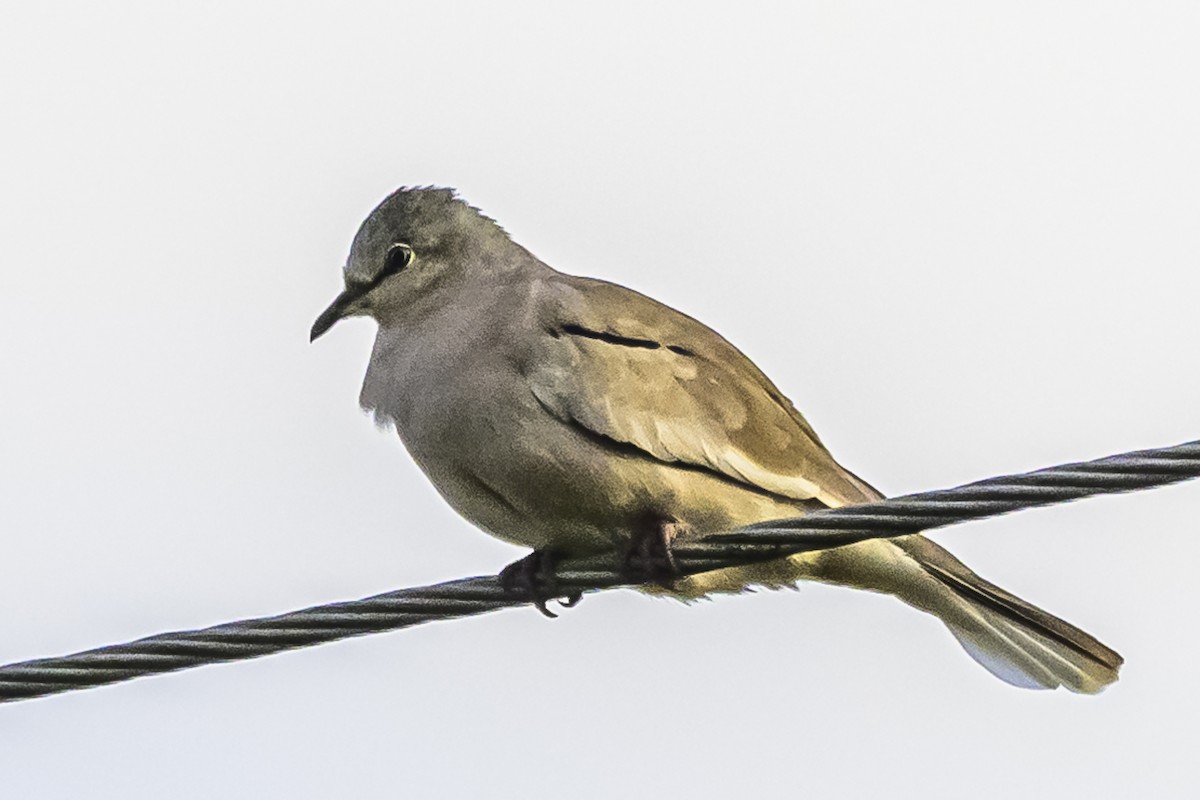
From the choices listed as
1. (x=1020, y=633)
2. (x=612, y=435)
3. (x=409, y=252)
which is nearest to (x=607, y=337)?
(x=612, y=435)

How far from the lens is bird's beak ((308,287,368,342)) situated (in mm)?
7531

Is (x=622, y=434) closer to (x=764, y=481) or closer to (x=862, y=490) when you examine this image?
(x=764, y=481)

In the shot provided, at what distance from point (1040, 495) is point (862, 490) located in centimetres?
243

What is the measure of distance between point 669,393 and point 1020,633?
1.48m

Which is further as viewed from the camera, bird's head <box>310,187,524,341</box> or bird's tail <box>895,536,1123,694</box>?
bird's head <box>310,187,524,341</box>

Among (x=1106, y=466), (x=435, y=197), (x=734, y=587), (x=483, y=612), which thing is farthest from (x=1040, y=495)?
(x=435, y=197)

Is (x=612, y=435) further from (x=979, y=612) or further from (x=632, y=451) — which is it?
(x=979, y=612)

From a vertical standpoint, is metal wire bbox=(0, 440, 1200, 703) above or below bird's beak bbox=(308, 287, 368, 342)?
below

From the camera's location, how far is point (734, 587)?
6.71 meters

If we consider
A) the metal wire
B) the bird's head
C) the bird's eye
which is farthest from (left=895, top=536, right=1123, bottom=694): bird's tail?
the bird's eye

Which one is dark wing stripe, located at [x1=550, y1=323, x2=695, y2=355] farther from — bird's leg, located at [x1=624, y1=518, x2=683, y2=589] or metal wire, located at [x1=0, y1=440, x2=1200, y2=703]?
metal wire, located at [x1=0, y1=440, x2=1200, y2=703]

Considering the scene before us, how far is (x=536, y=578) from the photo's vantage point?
646cm

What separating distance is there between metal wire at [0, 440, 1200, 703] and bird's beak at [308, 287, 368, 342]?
200 cm

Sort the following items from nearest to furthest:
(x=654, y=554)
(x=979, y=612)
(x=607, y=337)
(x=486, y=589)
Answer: (x=486, y=589), (x=654, y=554), (x=607, y=337), (x=979, y=612)
